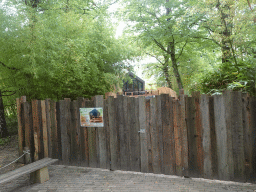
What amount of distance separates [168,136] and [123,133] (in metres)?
1.04

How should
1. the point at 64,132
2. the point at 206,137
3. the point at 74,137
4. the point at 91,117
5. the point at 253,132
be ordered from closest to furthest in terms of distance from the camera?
1. the point at 253,132
2. the point at 206,137
3. the point at 91,117
4. the point at 74,137
5. the point at 64,132

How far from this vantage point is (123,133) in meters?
4.94

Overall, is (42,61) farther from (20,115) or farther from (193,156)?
(193,156)

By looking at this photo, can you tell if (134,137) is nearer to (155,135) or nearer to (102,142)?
(155,135)

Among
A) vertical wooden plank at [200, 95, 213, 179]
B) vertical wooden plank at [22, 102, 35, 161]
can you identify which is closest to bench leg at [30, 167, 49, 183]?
vertical wooden plank at [22, 102, 35, 161]

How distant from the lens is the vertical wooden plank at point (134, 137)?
4.82 m

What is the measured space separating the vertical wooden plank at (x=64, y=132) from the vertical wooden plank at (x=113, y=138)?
47.7 inches

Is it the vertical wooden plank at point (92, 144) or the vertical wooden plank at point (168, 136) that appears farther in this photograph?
the vertical wooden plank at point (92, 144)

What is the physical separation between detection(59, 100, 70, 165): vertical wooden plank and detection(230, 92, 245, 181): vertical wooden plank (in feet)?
12.5

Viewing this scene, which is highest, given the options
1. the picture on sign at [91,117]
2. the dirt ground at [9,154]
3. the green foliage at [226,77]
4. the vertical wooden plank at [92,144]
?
the green foliage at [226,77]

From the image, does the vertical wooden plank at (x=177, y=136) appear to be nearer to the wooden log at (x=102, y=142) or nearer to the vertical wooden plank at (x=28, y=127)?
the wooden log at (x=102, y=142)

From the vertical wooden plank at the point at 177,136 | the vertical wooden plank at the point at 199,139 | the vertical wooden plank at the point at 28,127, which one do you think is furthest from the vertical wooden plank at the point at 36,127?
the vertical wooden plank at the point at 199,139

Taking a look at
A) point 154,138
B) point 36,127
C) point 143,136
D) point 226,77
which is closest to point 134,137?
point 143,136

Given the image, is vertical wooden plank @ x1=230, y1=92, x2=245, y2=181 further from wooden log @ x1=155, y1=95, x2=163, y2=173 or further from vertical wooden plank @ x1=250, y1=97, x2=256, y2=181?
wooden log @ x1=155, y1=95, x2=163, y2=173
